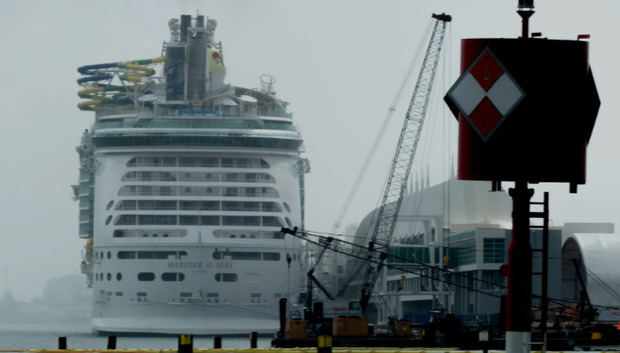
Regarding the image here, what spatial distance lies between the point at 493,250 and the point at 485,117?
349ft

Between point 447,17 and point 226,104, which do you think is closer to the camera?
point 226,104

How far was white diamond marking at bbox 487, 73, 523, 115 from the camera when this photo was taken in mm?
9750

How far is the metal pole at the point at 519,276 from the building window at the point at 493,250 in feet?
344

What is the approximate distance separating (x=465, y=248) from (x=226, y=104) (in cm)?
2645

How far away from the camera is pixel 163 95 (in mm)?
114375

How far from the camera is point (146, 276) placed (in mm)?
98562

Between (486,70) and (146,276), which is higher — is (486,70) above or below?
above

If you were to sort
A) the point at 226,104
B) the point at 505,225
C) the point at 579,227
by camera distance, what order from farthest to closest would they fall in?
the point at 505,225 → the point at 579,227 → the point at 226,104

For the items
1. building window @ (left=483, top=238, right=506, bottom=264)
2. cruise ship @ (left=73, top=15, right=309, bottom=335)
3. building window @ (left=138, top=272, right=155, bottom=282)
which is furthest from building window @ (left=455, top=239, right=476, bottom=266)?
building window @ (left=138, top=272, right=155, bottom=282)

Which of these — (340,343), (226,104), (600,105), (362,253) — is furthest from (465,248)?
(600,105)

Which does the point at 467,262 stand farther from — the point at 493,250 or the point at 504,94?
the point at 504,94

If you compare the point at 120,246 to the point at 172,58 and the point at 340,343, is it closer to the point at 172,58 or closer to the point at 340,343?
the point at 172,58

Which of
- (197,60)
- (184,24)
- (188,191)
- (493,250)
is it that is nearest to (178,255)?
(188,191)

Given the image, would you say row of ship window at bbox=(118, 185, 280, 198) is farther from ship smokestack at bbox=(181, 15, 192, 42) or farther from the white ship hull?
ship smokestack at bbox=(181, 15, 192, 42)
